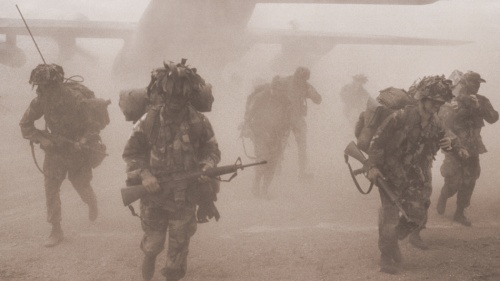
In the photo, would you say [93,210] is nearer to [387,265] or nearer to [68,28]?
[387,265]

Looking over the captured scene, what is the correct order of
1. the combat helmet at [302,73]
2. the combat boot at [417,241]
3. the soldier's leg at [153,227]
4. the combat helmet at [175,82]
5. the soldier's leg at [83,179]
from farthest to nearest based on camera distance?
the combat helmet at [302,73] < the soldier's leg at [83,179] < the combat boot at [417,241] < the soldier's leg at [153,227] < the combat helmet at [175,82]

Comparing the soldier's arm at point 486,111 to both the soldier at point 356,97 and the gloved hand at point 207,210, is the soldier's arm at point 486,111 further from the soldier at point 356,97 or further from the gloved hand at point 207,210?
the soldier at point 356,97

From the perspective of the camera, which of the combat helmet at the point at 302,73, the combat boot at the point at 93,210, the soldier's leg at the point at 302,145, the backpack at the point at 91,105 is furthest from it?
the soldier's leg at the point at 302,145

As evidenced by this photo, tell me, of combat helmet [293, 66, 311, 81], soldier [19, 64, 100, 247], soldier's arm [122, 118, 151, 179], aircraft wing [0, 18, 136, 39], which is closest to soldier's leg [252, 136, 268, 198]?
combat helmet [293, 66, 311, 81]

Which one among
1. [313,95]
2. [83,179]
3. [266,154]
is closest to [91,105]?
[83,179]

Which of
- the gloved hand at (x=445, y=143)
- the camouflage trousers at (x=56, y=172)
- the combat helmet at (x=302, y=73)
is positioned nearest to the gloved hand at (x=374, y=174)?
the gloved hand at (x=445, y=143)

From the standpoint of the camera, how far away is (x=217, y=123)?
16516 mm

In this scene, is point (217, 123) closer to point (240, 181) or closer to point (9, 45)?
point (240, 181)

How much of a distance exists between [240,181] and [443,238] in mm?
4592

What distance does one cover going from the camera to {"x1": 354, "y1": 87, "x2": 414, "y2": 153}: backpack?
14.6 ft

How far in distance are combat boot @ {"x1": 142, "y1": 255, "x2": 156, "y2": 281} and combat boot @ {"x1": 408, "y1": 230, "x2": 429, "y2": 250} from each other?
10.5 ft

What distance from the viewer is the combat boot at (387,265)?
14.9 feet

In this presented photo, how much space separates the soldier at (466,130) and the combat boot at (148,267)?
4.40 m

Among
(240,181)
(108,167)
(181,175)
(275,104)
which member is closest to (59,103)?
(181,175)
